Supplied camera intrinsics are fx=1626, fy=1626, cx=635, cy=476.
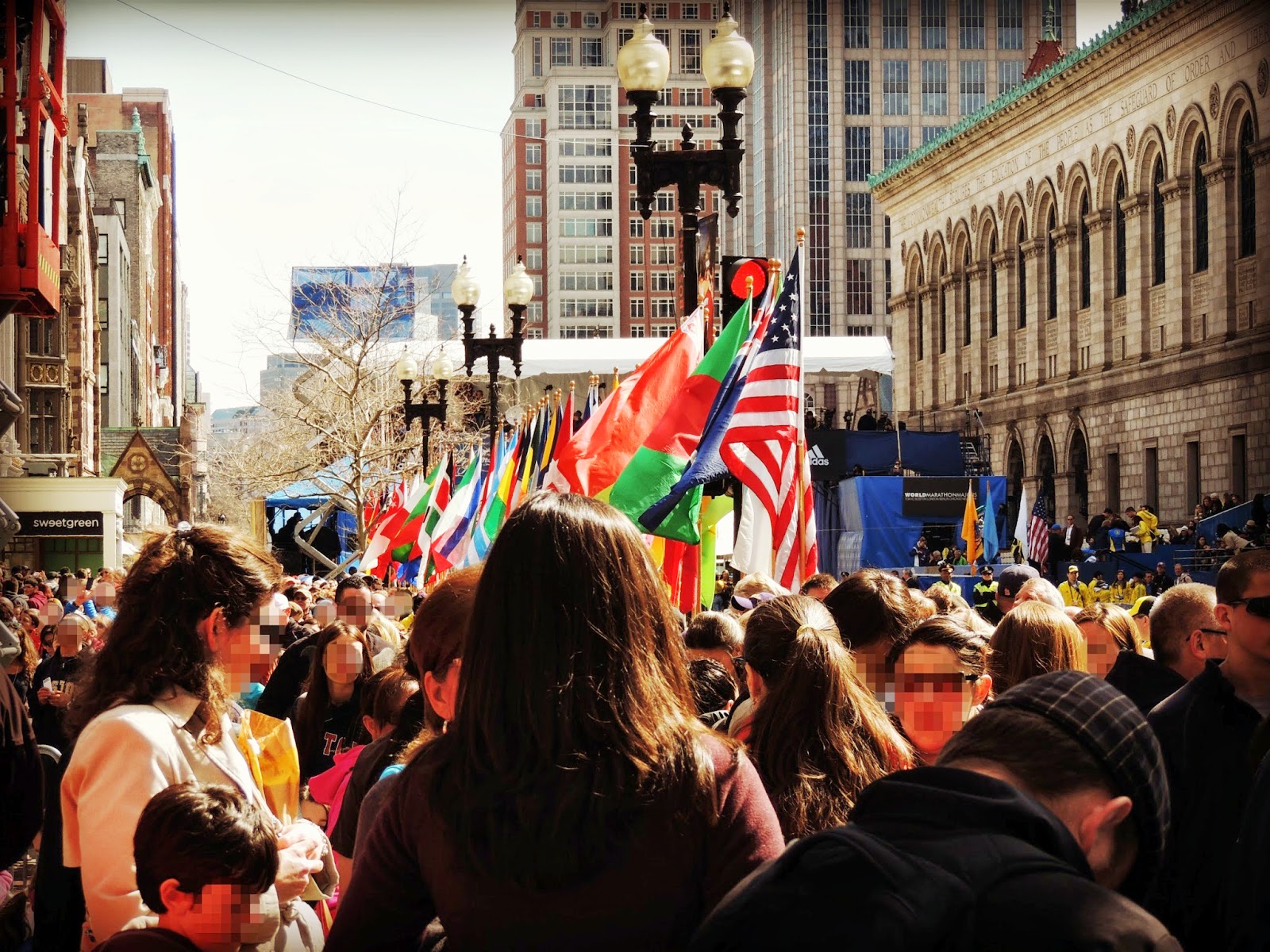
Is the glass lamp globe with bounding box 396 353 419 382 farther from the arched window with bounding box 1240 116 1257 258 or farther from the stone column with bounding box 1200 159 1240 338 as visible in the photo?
the stone column with bounding box 1200 159 1240 338

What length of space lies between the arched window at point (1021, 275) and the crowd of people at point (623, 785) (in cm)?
5960

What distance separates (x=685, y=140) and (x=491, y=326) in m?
10.3

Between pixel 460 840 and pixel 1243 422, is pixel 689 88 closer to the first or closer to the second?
pixel 1243 422

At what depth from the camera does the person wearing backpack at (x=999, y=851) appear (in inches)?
82.5

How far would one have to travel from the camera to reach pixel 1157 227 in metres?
53.0

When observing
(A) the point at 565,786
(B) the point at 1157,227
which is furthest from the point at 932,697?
(B) the point at 1157,227

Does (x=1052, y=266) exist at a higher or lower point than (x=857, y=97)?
lower

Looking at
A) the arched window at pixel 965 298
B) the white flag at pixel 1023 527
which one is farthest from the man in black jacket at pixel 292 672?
the arched window at pixel 965 298

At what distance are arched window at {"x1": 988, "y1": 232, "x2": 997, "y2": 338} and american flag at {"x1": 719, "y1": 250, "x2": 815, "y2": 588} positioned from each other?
55.8 meters

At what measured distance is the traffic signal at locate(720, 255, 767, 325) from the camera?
533 inches

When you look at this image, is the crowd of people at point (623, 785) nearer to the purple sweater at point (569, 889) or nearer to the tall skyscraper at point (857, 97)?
the purple sweater at point (569, 889)

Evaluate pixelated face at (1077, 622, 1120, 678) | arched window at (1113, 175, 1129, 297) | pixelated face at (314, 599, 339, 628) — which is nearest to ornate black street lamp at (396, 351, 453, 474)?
pixelated face at (314, 599, 339, 628)

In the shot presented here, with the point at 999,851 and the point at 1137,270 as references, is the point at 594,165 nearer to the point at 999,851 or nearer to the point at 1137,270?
the point at 1137,270

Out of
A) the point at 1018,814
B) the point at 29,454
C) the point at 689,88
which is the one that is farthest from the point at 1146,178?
the point at 689,88
